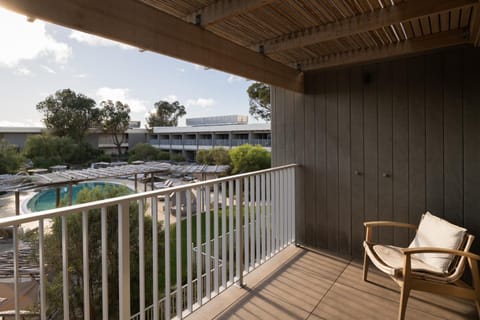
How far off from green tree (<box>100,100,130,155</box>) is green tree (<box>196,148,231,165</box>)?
1162 cm

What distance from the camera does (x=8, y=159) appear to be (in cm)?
1744

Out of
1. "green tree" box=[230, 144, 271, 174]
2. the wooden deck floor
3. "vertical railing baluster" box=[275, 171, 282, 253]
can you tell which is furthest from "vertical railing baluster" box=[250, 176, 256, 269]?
"green tree" box=[230, 144, 271, 174]

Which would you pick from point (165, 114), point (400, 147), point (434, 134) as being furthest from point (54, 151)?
point (434, 134)

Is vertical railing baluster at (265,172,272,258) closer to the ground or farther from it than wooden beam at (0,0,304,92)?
closer to the ground

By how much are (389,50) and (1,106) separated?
32.1 meters

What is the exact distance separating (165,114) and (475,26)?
35.4m

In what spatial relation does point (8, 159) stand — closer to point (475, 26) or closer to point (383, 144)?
point (383, 144)

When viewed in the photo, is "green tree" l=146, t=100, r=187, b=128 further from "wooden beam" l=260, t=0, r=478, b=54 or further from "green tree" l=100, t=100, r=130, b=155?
"wooden beam" l=260, t=0, r=478, b=54

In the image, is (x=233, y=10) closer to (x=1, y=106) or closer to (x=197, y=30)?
(x=197, y=30)

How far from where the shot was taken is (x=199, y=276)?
241cm

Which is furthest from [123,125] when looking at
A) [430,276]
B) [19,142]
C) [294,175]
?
[430,276]

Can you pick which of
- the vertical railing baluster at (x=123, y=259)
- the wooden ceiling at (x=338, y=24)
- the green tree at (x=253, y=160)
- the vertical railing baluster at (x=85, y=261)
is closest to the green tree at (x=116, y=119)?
the green tree at (x=253, y=160)

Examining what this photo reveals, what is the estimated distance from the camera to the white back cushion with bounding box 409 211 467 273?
231cm

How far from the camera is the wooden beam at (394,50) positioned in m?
2.77
